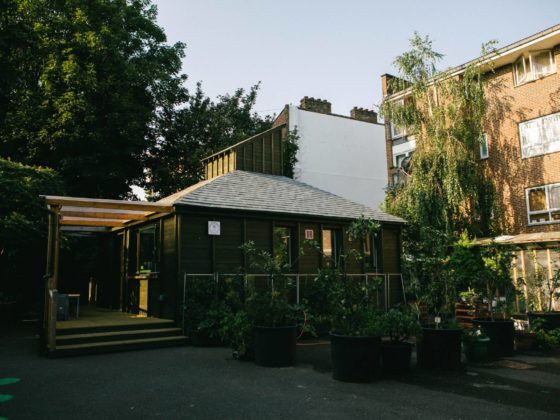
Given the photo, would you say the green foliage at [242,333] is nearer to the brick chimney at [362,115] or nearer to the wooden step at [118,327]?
the wooden step at [118,327]

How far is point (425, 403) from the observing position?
223 inches

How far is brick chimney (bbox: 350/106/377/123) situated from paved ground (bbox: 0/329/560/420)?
2607cm

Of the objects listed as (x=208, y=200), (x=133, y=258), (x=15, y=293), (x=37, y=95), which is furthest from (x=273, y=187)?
(x=37, y=95)

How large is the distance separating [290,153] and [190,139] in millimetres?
6387

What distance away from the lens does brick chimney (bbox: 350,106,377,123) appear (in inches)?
1299

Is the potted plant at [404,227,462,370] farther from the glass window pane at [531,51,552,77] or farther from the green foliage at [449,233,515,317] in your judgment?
the glass window pane at [531,51,552,77]

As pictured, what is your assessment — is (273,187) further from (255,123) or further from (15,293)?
(255,123)

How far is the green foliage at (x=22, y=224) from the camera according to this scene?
14336mm

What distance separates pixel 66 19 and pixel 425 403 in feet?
72.5

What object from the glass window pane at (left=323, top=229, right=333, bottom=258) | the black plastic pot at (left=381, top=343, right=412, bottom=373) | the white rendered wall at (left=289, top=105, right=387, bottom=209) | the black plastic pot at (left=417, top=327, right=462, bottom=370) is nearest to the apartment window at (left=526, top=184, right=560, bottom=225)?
the glass window pane at (left=323, top=229, right=333, bottom=258)

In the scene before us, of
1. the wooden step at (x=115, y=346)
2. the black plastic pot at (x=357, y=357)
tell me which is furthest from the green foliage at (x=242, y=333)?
the wooden step at (x=115, y=346)

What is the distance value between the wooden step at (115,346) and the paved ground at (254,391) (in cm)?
51

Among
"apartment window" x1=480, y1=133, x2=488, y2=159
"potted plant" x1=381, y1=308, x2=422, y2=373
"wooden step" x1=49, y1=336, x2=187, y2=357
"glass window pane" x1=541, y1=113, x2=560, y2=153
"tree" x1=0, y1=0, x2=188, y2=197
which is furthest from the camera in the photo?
"apartment window" x1=480, y1=133, x2=488, y2=159

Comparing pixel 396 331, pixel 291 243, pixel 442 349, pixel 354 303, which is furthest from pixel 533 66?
pixel 354 303
